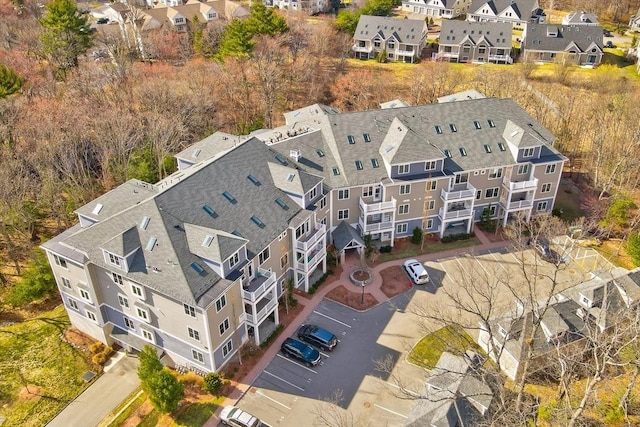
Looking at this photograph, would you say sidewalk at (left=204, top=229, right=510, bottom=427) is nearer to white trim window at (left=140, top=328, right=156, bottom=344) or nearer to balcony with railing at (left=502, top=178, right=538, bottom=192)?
balcony with railing at (left=502, top=178, right=538, bottom=192)

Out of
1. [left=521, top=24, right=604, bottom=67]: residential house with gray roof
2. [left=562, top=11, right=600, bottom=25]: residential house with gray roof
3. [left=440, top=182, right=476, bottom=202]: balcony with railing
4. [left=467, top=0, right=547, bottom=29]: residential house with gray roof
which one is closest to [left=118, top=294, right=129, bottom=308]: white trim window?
[left=440, top=182, right=476, bottom=202]: balcony with railing

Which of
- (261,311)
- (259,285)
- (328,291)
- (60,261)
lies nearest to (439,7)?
(328,291)

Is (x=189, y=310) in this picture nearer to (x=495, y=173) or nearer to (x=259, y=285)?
(x=259, y=285)

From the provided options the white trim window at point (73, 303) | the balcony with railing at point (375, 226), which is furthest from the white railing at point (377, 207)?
the white trim window at point (73, 303)

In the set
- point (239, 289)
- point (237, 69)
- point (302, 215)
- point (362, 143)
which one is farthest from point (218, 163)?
point (237, 69)

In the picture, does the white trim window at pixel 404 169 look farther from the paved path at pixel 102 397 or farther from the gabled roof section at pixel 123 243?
the paved path at pixel 102 397

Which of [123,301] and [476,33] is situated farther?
[476,33]

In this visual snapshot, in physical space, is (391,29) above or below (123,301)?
above
